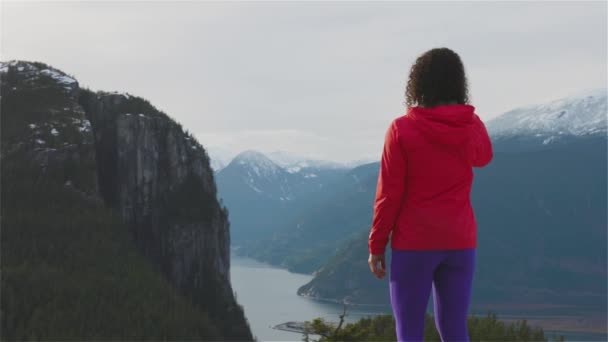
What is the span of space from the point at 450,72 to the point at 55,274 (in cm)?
11745

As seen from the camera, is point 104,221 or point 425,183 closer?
point 425,183

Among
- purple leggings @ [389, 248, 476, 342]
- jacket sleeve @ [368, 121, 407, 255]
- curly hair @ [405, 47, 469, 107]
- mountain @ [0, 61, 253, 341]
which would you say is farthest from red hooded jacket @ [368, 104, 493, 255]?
mountain @ [0, 61, 253, 341]

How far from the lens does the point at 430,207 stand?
23.7 ft

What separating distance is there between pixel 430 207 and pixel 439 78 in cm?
134

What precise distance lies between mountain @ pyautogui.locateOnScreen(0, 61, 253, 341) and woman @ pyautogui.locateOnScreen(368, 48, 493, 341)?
9123cm

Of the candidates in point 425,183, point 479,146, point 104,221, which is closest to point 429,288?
point 425,183

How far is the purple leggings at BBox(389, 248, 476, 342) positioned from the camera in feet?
23.7

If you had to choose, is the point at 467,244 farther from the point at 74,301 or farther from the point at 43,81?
the point at 43,81

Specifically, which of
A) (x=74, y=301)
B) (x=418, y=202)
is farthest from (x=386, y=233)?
(x=74, y=301)

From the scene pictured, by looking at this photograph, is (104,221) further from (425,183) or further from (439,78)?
(425,183)

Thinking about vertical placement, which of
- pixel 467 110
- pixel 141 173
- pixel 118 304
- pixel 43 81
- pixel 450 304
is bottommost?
pixel 118 304

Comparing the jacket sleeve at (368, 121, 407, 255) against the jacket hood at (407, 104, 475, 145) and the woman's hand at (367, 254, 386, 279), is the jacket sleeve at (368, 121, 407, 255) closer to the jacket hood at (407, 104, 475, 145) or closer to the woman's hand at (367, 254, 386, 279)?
the woman's hand at (367, 254, 386, 279)

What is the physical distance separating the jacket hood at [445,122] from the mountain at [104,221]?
3610 inches

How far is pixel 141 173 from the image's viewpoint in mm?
165125
